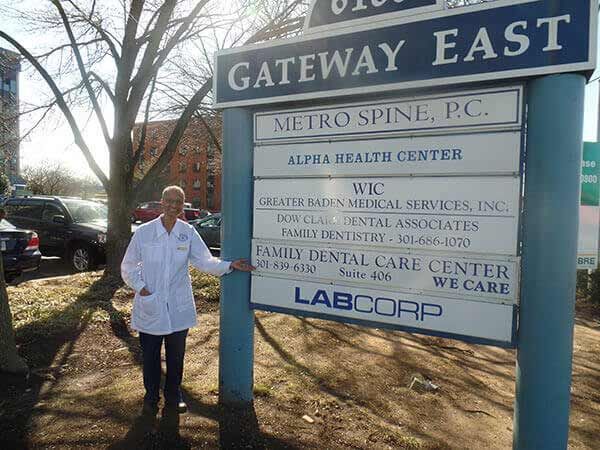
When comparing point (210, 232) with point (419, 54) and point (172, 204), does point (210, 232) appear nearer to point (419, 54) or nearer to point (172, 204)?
point (172, 204)

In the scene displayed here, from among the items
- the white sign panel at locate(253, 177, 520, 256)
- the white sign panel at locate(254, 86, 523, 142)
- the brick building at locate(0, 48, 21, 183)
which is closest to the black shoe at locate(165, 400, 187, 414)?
the white sign panel at locate(253, 177, 520, 256)

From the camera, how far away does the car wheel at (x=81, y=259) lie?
1023 cm

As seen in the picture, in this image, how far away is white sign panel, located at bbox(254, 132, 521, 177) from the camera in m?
2.71

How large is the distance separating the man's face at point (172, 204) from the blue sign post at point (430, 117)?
0.37 metres

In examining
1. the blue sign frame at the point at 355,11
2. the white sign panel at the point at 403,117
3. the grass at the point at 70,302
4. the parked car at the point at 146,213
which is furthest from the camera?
the parked car at the point at 146,213

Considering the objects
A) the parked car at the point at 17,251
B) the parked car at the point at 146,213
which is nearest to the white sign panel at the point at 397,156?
the parked car at the point at 17,251

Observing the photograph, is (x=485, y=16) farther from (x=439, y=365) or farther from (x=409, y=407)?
(x=439, y=365)

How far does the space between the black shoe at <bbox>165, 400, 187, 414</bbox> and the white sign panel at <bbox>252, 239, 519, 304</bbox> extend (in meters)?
1.11

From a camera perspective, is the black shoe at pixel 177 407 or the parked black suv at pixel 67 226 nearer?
the black shoe at pixel 177 407

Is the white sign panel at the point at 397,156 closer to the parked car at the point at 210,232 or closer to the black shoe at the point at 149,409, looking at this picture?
the black shoe at the point at 149,409

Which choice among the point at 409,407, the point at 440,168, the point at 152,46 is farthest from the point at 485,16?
the point at 152,46

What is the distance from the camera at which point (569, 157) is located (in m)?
2.46

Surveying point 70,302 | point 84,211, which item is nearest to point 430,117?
point 70,302

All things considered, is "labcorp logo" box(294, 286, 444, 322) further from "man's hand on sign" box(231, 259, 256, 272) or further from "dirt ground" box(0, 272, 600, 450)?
"dirt ground" box(0, 272, 600, 450)
